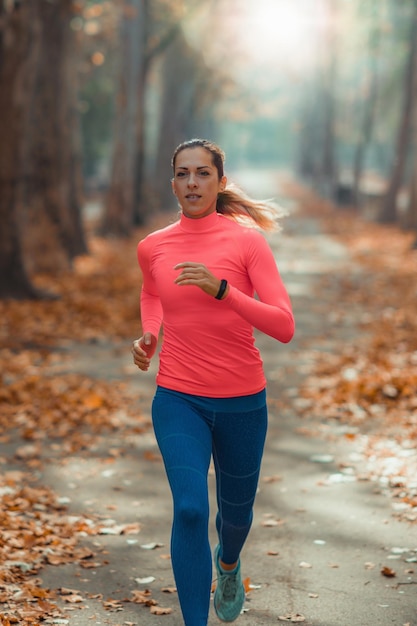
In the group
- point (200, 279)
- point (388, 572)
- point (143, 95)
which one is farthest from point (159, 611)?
point (143, 95)

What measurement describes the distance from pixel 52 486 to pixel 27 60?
8.82 meters

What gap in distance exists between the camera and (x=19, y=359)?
11141 millimetres

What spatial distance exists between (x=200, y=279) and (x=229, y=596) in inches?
61.5

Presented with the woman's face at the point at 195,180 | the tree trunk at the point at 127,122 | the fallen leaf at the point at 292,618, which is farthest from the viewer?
the tree trunk at the point at 127,122

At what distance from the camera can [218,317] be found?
4055mm

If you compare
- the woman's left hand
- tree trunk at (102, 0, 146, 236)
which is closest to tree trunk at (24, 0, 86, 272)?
tree trunk at (102, 0, 146, 236)

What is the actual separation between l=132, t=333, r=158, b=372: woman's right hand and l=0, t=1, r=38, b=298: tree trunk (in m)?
10.7

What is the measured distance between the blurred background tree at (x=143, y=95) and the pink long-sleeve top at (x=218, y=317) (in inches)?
422

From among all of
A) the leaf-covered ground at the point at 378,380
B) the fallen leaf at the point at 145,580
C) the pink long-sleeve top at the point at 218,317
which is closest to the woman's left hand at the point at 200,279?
the pink long-sleeve top at the point at 218,317

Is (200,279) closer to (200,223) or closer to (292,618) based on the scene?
(200,223)

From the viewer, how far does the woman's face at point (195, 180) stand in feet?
13.6

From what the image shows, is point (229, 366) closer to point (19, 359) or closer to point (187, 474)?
point (187, 474)

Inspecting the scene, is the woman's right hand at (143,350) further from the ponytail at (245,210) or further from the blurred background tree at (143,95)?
the blurred background tree at (143,95)

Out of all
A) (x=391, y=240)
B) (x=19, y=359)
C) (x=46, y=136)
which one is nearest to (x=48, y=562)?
(x=19, y=359)
